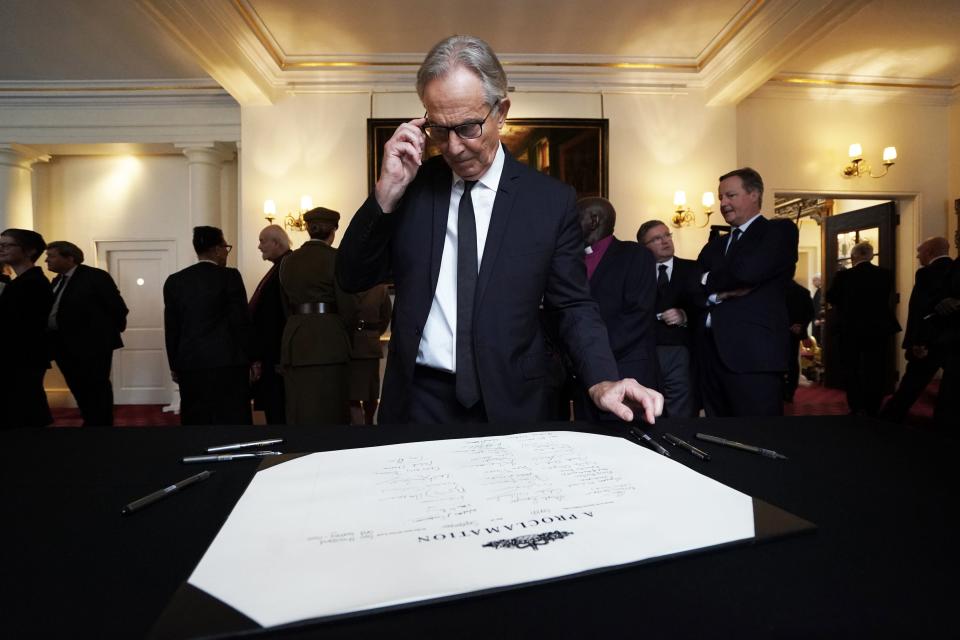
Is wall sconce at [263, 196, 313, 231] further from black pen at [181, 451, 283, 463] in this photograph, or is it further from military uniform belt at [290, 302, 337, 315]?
black pen at [181, 451, 283, 463]

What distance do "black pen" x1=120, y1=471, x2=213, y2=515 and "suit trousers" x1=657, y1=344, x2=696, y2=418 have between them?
3213mm

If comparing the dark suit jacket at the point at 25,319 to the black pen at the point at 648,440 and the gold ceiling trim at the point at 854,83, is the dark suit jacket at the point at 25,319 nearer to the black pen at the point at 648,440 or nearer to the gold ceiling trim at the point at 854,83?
the black pen at the point at 648,440

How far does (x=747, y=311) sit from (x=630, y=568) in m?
2.90

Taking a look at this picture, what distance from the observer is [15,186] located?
6.39 m

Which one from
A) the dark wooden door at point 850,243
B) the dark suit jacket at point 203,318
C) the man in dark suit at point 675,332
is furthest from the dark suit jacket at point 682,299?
the dark wooden door at point 850,243

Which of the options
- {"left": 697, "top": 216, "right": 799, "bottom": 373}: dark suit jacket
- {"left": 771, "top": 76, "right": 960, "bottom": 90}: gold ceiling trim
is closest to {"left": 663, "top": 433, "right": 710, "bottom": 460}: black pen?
{"left": 697, "top": 216, "right": 799, "bottom": 373}: dark suit jacket

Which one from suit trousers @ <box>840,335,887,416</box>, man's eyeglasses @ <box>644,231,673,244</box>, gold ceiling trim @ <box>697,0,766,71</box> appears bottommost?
suit trousers @ <box>840,335,887,416</box>

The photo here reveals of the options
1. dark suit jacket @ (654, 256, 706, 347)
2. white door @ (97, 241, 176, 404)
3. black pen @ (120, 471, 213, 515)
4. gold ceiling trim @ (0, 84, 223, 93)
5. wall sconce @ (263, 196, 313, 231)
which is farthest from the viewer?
white door @ (97, 241, 176, 404)

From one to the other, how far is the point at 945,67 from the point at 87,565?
27.3 ft

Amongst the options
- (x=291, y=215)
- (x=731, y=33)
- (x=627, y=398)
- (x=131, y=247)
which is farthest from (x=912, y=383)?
(x=131, y=247)

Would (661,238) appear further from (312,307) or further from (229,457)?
(229,457)

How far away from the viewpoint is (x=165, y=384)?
6977 millimetres

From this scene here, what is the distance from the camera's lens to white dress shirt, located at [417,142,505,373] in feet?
4.36

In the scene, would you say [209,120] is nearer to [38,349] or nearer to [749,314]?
[38,349]
